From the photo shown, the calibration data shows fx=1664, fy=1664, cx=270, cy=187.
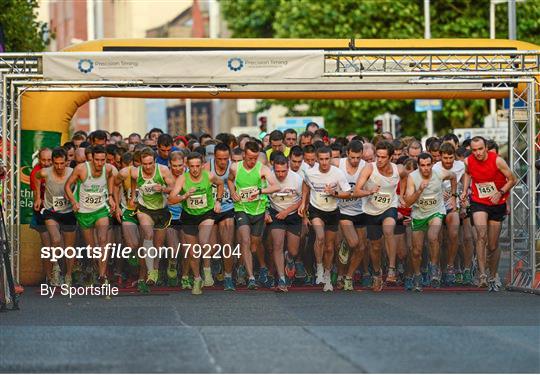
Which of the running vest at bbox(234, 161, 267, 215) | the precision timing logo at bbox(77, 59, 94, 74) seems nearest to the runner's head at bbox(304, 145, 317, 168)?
the running vest at bbox(234, 161, 267, 215)

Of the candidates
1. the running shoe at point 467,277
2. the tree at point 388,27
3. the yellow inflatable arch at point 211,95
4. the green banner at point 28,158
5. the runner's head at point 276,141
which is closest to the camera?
the running shoe at point 467,277

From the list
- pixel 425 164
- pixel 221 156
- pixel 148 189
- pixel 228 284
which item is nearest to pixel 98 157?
pixel 148 189

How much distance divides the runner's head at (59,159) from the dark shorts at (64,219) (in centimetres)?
55

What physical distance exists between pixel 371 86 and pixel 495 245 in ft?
11.8

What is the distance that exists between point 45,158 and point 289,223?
10.3ft

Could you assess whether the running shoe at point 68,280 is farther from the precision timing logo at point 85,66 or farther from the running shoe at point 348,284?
the running shoe at point 348,284

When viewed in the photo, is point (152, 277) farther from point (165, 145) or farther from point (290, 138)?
point (290, 138)

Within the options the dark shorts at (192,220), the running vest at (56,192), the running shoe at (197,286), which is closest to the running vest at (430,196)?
the dark shorts at (192,220)

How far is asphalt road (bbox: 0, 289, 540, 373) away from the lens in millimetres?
11578

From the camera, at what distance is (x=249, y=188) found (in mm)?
19953

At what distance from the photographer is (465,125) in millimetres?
50250

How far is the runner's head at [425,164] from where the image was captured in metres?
20.1

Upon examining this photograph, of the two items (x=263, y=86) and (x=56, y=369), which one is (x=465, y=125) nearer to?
(x=263, y=86)

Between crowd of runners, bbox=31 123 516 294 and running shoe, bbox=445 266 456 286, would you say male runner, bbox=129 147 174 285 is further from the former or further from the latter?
running shoe, bbox=445 266 456 286
